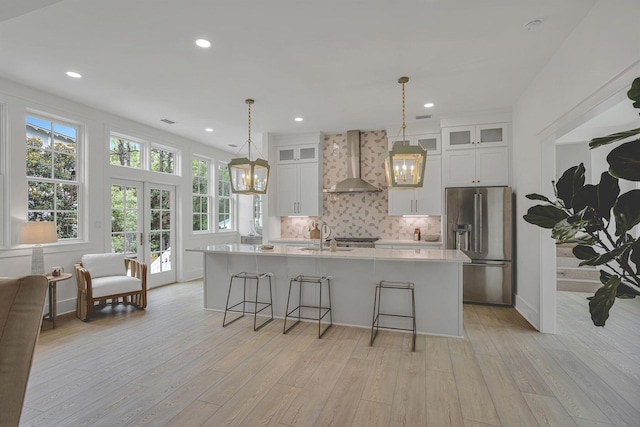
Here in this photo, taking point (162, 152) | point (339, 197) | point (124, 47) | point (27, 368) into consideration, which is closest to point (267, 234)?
point (339, 197)

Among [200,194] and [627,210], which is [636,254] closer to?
[627,210]

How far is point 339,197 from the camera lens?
21.4 feet

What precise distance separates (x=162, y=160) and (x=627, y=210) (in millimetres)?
6674

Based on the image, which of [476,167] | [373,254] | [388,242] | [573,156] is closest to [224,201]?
[388,242]

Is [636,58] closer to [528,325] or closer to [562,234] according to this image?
[562,234]

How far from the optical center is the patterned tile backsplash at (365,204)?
6.16m

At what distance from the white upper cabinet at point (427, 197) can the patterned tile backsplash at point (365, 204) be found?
1.21 feet

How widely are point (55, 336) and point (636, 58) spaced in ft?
18.5

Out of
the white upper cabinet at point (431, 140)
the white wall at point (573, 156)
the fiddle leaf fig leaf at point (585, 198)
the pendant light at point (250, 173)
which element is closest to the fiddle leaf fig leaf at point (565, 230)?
the fiddle leaf fig leaf at point (585, 198)

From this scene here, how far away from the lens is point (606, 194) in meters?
1.40

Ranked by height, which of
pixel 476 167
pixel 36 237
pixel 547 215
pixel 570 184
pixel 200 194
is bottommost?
pixel 36 237

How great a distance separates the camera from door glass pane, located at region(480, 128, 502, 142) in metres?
5.16

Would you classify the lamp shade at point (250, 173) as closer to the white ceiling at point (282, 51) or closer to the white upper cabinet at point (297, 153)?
the white ceiling at point (282, 51)

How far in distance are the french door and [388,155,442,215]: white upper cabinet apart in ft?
14.3
